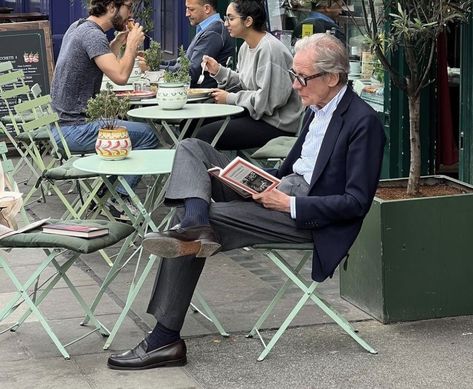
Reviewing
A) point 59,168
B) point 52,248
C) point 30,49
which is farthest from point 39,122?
point 30,49

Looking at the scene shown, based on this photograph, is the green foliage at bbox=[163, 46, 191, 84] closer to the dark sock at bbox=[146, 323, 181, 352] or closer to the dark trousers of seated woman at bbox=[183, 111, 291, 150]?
the dark trousers of seated woman at bbox=[183, 111, 291, 150]

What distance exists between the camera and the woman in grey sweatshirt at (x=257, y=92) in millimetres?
7230

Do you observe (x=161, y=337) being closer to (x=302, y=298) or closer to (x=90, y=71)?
(x=302, y=298)

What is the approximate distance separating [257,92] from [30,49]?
398 cm

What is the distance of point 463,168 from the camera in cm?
649

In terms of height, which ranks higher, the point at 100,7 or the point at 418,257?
the point at 100,7

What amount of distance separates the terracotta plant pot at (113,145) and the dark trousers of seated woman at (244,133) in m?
1.77

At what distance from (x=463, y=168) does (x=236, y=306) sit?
1.62 meters

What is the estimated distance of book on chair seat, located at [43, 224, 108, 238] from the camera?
16.3 feet

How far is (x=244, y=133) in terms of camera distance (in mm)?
7391

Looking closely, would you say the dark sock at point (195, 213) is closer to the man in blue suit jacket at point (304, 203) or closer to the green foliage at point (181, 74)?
the man in blue suit jacket at point (304, 203)

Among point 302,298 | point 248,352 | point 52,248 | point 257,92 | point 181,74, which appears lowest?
point 248,352

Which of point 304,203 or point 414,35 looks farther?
point 414,35

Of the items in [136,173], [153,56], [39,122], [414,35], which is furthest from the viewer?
[153,56]
